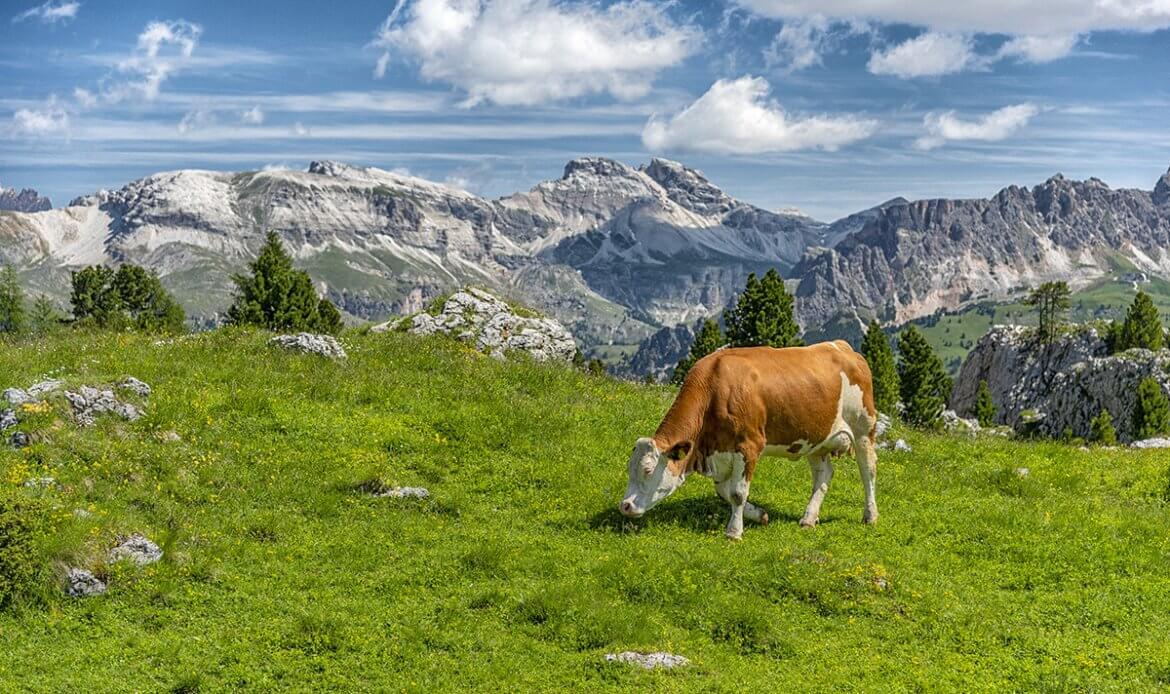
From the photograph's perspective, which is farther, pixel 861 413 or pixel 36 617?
pixel 861 413

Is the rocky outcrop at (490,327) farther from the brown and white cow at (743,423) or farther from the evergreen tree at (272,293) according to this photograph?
the evergreen tree at (272,293)

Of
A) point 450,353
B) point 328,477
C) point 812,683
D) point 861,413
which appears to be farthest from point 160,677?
point 450,353

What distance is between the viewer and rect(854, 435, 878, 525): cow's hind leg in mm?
20281

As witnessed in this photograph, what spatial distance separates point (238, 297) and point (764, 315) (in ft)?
183

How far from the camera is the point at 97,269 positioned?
116188 millimetres

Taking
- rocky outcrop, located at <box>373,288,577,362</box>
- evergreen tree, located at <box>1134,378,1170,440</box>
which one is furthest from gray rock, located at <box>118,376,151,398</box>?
evergreen tree, located at <box>1134,378,1170,440</box>

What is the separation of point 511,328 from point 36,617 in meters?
28.2

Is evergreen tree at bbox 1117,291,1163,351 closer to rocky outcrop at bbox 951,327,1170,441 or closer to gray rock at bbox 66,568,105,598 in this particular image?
rocky outcrop at bbox 951,327,1170,441

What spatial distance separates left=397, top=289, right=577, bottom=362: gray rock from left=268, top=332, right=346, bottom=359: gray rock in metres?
8.15

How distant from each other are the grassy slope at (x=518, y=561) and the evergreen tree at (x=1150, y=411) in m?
85.4

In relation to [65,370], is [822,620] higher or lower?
lower

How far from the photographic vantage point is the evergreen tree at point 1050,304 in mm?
144750

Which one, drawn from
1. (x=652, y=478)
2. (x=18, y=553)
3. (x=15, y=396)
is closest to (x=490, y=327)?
(x=15, y=396)

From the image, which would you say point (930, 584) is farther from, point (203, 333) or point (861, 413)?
point (203, 333)
